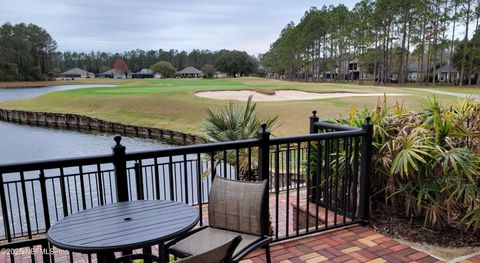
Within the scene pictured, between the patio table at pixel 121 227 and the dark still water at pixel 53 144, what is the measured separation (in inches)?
520

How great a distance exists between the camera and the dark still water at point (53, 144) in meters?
16.3

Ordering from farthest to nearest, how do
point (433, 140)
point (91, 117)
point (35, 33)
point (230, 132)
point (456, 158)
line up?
1. point (35, 33)
2. point (91, 117)
3. point (230, 132)
4. point (433, 140)
5. point (456, 158)

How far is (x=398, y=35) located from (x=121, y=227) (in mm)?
47741

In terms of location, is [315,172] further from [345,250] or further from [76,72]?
[76,72]

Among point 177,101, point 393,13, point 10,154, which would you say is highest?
point 393,13

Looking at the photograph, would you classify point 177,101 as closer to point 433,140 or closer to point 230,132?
point 230,132

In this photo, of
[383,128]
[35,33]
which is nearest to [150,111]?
[383,128]

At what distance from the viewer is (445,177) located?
A: 10.3ft

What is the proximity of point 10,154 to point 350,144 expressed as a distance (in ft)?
59.4

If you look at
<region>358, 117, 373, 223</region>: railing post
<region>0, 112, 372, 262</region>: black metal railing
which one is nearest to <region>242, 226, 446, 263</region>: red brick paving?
<region>0, 112, 372, 262</region>: black metal railing

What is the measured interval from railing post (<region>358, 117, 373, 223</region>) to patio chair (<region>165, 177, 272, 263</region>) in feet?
4.88

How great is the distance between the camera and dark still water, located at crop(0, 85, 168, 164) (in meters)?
16.3

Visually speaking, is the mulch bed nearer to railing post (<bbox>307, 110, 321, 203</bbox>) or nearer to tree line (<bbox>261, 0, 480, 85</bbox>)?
railing post (<bbox>307, 110, 321, 203</bbox>)

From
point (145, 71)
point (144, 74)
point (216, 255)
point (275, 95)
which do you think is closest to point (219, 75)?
point (144, 74)
